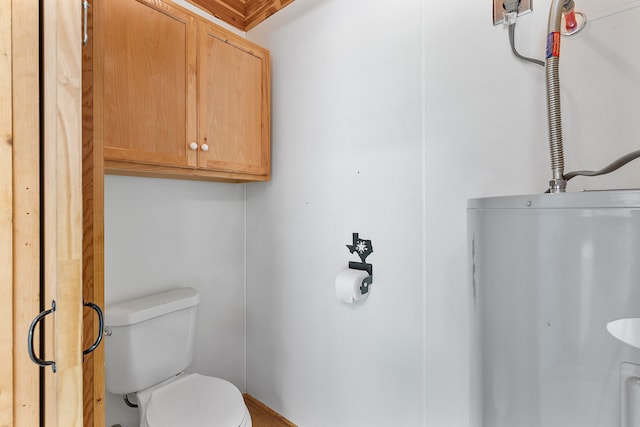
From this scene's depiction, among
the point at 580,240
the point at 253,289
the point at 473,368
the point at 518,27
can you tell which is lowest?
the point at 253,289

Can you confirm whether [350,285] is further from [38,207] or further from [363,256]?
[38,207]

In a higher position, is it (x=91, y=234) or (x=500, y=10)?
(x=500, y=10)

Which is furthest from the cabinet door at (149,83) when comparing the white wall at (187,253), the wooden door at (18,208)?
the wooden door at (18,208)

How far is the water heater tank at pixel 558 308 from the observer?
1.33ft

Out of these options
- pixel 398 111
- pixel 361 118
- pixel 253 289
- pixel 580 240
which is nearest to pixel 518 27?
pixel 398 111

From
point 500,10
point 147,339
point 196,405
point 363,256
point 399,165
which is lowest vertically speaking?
point 196,405

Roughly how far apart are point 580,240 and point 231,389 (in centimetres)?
137

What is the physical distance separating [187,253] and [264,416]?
991 millimetres

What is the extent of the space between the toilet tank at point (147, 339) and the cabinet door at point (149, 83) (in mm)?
640

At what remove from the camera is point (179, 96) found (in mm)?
1273

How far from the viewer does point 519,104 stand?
2.95ft

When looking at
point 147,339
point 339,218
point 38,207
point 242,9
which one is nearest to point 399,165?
point 339,218

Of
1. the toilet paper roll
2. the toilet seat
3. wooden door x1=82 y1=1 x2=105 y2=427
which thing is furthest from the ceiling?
the toilet seat

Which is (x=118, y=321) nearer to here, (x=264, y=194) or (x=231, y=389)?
(x=231, y=389)
